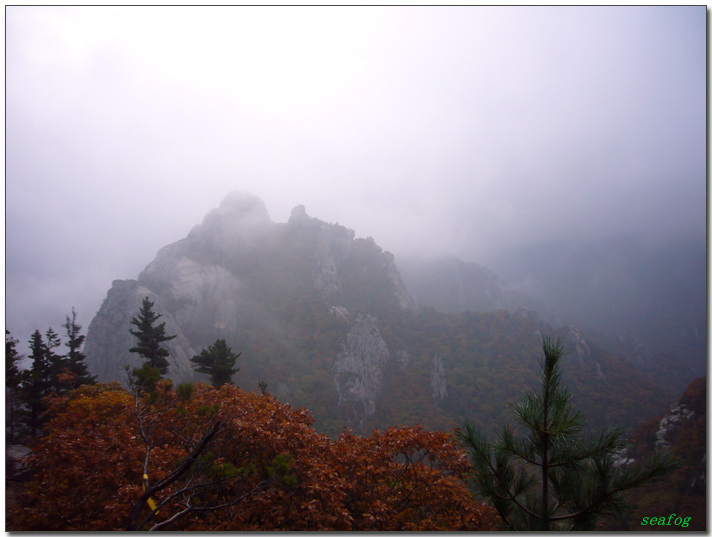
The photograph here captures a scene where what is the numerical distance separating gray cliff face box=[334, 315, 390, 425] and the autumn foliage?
3017 centimetres

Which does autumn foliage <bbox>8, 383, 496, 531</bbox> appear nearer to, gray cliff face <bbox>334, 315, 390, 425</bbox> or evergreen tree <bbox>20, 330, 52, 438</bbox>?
evergreen tree <bbox>20, 330, 52, 438</bbox>

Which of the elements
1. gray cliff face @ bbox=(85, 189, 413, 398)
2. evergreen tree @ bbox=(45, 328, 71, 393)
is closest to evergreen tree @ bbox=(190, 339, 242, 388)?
evergreen tree @ bbox=(45, 328, 71, 393)

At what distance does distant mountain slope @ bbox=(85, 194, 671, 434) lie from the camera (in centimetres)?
3309

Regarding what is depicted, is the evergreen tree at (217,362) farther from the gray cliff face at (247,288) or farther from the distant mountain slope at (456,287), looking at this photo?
the distant mountain slope at (456,287)

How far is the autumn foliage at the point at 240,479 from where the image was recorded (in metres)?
4.41

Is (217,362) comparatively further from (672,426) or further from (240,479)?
(672,426)

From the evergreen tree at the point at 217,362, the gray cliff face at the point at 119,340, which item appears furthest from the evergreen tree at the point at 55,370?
the gray cliff face at the point at 119,340

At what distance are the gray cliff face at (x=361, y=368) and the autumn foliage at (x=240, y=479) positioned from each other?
99.0 feet

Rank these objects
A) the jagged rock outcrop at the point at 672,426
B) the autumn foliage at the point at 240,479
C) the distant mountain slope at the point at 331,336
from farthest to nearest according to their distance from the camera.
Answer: the distant mountain slope at the point at 331,336, the jagged rock outcrop at the point at 672,426, the autumn foliage at the point at 240,479

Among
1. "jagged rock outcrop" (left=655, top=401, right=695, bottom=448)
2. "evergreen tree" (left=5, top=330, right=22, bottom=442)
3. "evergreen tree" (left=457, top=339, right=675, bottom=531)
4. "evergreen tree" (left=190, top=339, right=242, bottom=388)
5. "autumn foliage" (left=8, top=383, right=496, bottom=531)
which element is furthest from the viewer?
"evergreen tree" (left=190, top=339, right=242, bottom=388)

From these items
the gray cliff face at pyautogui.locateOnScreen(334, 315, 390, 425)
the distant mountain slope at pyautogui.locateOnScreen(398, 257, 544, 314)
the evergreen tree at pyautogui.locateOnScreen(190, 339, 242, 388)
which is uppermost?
the distant mountain slope at pyautogui.locateOnScreen(398, 257, 544, 314)

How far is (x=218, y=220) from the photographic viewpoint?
179 ft

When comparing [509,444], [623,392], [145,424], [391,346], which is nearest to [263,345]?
[391,346]

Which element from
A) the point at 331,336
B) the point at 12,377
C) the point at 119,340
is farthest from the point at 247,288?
the point at 12,377
